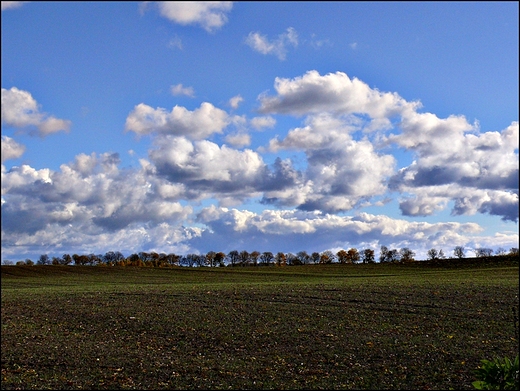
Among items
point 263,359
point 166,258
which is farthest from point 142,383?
point 166,258

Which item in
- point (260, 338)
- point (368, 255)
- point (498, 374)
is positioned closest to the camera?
point (498, 374)

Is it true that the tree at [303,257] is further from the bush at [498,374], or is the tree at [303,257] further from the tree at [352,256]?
the bush at [498,374]

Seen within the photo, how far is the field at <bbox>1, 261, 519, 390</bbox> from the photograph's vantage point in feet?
53.5

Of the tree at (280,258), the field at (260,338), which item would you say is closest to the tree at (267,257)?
the tree at (280,258)

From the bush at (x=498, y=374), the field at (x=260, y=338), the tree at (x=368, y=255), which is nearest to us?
the bush at (x=498, y=374)

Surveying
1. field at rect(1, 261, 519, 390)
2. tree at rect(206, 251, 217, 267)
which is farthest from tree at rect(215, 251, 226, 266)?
field at rect(1, 261, 519, 390)

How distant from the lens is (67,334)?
22.2m

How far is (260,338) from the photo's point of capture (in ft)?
67.4

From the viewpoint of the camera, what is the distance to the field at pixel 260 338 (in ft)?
53.5

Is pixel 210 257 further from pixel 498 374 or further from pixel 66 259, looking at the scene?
pixel 498 374

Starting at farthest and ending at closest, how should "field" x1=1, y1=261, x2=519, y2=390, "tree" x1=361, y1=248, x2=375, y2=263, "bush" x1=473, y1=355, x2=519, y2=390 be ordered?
"tree" x1=361, y1=248, x2=375, y2=263 → "field" x1=1, y1=261, x2=519, y2=390 → "bush" x1=473, y1=355, x2=519, y2=390

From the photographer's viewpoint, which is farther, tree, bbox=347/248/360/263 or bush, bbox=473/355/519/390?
tree, bbox=347/248/360/263

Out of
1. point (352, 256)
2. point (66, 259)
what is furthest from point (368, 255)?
point (66, 259)

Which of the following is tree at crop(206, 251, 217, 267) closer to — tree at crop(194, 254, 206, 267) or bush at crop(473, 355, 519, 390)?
tree at crop(194, 254, 206, 267)
